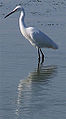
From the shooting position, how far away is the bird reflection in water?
1004 cm

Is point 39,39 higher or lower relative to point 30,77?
lower

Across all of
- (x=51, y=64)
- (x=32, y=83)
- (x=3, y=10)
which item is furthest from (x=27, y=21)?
(x=32, y=83)

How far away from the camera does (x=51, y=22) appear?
24859 mm

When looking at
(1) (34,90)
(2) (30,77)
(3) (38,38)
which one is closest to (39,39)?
(3) (38,38)

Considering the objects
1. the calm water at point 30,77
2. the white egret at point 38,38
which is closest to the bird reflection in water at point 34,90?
the calm water at point 30,77

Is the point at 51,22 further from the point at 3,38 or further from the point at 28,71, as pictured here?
the point at 28,71

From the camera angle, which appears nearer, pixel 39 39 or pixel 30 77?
pixel 30 77

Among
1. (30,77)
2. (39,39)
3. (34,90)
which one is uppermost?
(34,90)

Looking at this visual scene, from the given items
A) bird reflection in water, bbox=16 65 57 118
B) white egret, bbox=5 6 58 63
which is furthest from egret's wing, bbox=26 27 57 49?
bird reflection in water, bbox=16 65 57 118

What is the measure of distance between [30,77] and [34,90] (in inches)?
72.2

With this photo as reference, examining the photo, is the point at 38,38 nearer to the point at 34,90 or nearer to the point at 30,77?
the point at 30,77

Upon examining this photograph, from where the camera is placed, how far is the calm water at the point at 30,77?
9.98 meters

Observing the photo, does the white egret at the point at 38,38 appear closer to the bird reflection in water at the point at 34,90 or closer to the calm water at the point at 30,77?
the calm water at the point at 30,77

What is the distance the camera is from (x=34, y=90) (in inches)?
466
